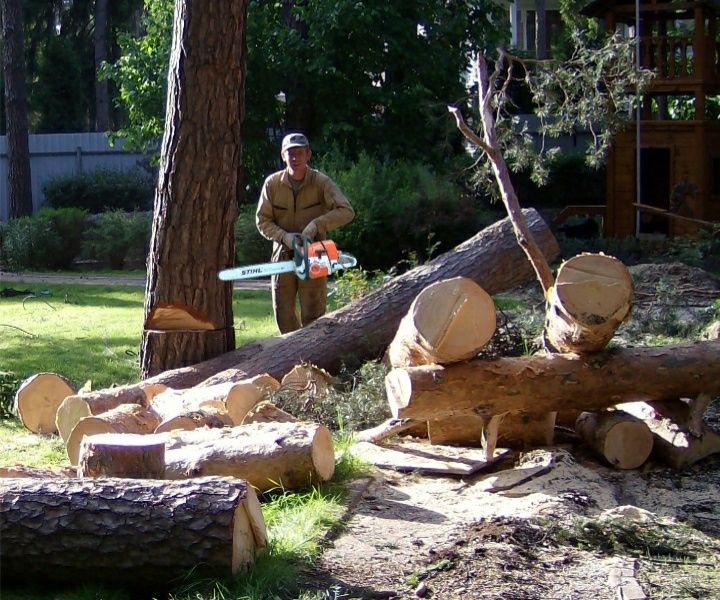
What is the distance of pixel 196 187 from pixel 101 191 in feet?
68.6

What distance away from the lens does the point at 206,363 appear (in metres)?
7.77

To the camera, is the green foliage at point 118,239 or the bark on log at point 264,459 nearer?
the bark on log at point 264,459

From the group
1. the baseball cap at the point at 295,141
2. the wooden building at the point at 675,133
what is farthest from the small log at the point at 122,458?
the wooden building at the point at 675,133

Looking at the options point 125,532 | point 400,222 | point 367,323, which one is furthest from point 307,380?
point 400,222

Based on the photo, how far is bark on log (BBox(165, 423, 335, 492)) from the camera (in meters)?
5.20

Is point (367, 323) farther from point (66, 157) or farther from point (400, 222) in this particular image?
point (66, 157)

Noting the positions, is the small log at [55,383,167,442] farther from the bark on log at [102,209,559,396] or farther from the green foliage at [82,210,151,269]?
the green foliage at [82,210,151,269]

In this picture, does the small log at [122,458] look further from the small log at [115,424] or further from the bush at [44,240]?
the bush at [44,240]

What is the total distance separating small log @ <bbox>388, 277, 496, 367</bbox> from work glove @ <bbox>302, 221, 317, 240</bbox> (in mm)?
2808

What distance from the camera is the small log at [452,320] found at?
5484 mm

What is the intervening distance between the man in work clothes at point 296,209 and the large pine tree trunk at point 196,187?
2.47 ft

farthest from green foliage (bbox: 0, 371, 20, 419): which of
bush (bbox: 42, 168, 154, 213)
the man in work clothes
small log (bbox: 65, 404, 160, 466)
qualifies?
bush (bbox: 42, 168, 154, 213)

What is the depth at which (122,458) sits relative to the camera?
14.9 feet

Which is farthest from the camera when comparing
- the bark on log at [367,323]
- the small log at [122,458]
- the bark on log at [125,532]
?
the bark on log at [367,323]
